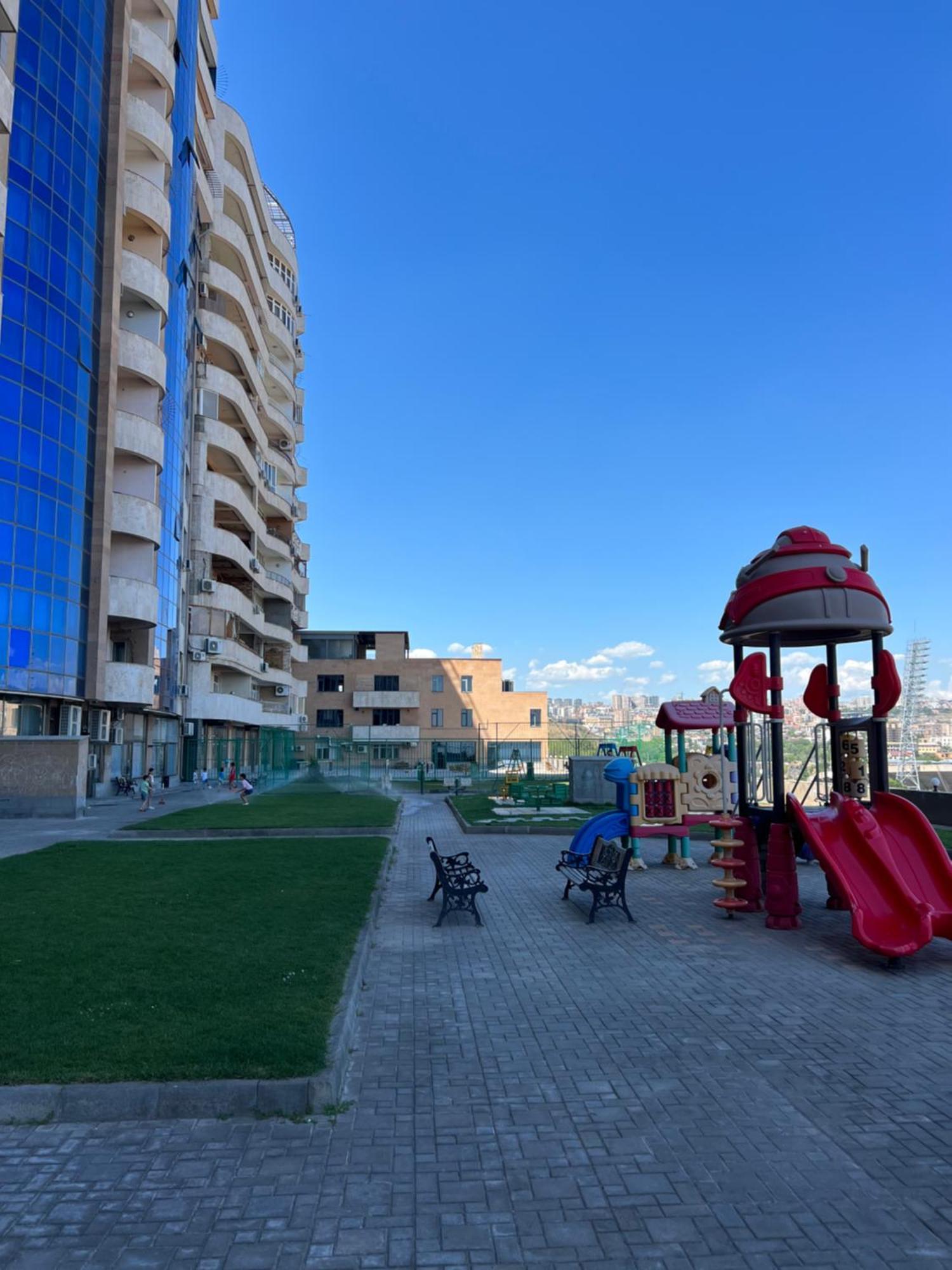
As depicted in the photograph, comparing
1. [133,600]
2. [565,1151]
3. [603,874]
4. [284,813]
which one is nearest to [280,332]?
[133,600]

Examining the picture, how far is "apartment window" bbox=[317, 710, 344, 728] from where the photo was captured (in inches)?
2886

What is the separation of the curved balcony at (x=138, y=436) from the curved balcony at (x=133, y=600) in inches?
191

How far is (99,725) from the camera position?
3256 cm

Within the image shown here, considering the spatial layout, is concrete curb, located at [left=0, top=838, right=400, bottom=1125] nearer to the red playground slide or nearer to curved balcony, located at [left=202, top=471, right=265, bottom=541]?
the red playground slide

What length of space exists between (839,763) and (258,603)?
1849 inches

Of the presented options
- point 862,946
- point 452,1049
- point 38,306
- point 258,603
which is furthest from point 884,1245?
point 258,603

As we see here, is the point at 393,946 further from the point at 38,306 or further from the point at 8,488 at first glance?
the point at 38,306

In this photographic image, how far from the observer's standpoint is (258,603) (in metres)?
55.3

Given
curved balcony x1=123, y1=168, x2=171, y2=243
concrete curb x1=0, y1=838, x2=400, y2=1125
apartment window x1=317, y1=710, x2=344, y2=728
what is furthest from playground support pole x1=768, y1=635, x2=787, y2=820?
apartment window x1=317, y1=710, x2=344, y2=728

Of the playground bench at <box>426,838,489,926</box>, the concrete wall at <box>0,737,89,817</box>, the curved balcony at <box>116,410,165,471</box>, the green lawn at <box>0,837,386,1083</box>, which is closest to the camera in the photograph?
the green lawn at <box>0,837,386,1083</box>

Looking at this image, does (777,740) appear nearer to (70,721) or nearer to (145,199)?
(70,721)

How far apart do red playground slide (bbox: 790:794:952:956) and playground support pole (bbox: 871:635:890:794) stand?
367 mm

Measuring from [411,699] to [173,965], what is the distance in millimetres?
64670

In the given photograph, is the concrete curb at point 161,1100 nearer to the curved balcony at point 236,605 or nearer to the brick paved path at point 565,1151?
the brick paved path at point 565,1151
